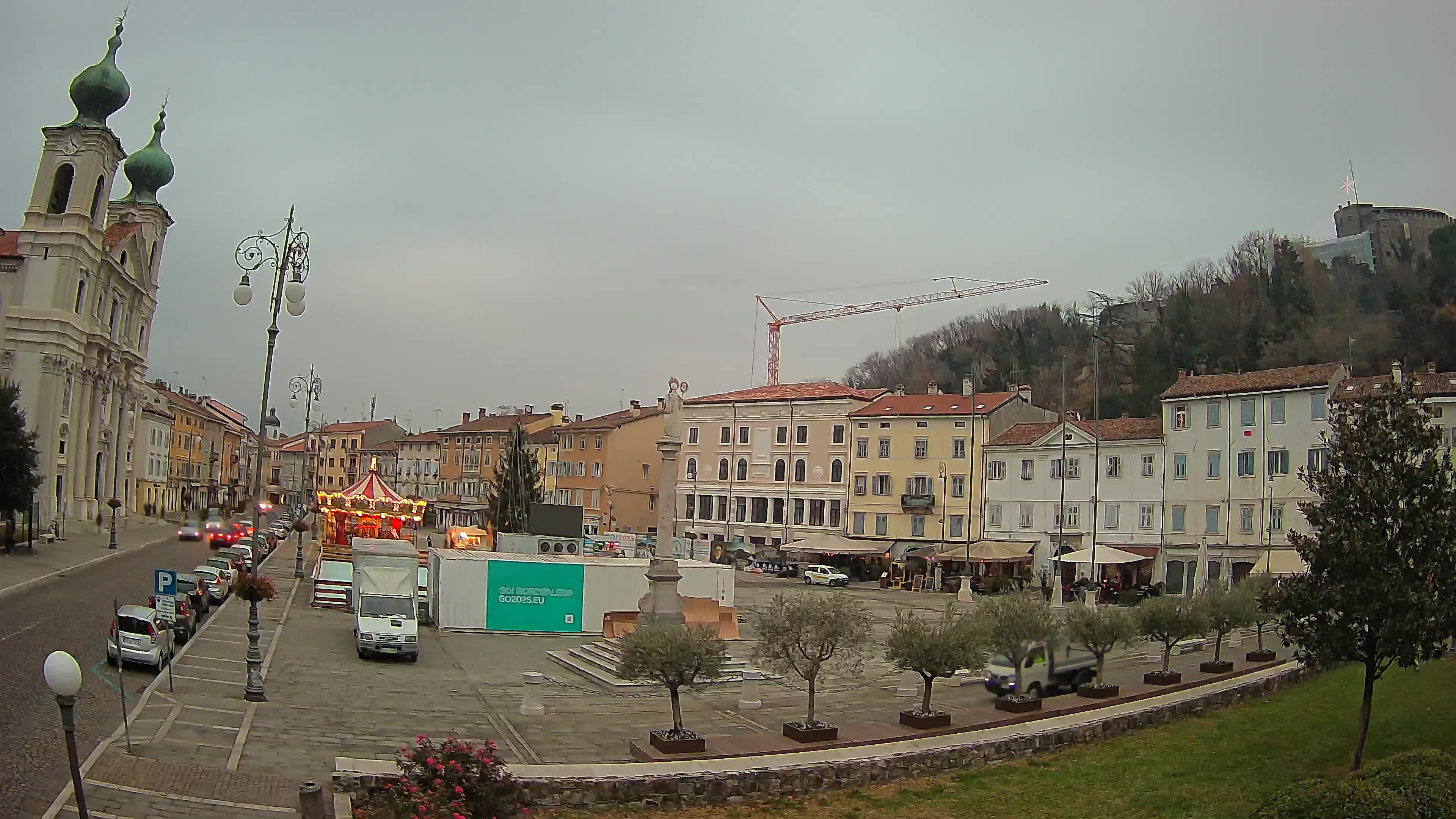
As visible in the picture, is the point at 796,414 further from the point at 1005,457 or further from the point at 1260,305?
the point at 1260,305

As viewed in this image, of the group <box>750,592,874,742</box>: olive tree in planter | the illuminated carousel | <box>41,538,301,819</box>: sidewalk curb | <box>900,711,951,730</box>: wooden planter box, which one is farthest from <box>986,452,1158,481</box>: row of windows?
<box>41,538,301,819</box>: sidewalk curb

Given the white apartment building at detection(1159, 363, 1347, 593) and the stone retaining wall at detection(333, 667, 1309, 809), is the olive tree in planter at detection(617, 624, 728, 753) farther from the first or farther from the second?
the white apartment building at detection(1159, 363, 1347, 593)

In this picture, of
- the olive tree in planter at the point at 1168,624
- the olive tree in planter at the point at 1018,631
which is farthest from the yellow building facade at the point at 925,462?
the olive tree in planter at the point at 1018,631

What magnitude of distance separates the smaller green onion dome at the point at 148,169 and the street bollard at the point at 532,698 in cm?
7530

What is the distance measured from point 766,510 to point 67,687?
204ft

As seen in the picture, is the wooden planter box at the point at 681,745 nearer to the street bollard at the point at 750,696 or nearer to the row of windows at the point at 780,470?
the street bollard at the point at 750,696

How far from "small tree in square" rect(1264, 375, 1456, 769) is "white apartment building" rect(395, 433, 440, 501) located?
96249 millimetres

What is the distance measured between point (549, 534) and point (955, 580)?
25526mm

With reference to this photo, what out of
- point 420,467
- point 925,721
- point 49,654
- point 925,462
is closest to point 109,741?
point 49,654

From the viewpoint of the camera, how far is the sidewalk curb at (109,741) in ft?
38.8

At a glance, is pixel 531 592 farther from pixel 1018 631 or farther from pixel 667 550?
pixel 1018 631

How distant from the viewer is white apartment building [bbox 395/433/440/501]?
10719cm

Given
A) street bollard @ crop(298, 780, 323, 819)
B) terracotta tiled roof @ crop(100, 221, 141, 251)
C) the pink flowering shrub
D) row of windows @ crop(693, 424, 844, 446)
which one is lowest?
street bollard @ crop(298, 780, 323, 819)

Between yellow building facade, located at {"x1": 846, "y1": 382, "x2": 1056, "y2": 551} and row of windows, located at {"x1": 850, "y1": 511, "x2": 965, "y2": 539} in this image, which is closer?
yellow building facade, located at {"x1": 846, "y1": 382, "x2": 1056, "y2": 551}
